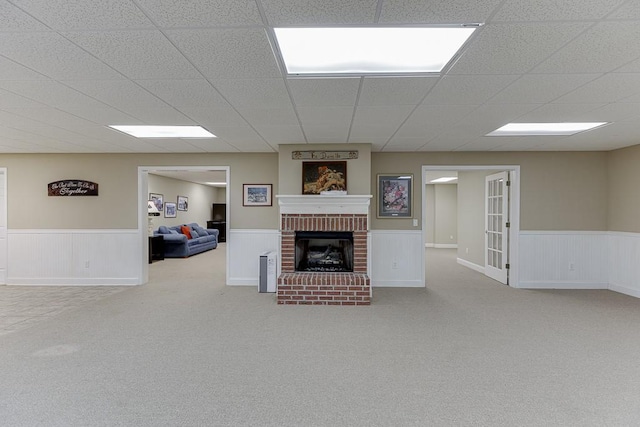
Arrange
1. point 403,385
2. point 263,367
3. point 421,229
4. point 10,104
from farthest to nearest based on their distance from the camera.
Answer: point 421,229, point 10,104, point 263,367, point 403,385

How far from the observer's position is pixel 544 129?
4359 millimetres

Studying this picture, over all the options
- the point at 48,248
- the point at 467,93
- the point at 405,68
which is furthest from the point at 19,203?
the point at 467,93

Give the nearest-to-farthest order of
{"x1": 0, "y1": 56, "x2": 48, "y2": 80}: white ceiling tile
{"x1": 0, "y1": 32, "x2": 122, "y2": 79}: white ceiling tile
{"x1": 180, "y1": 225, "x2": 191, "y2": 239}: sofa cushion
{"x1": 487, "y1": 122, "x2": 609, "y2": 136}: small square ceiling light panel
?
{"x1": 0, "y1": 32, "x2": 122, "y2": 79}: white ceiling tile < {"x1": 0, "y1": 56, "x2": 48, "y2": 80}: white ceiling tile < {"x1": 487, "y1": 122, "x2": 609, "y2": 136}: small square ceiling light panel < {"x1": 180, "y1": 225, "x2": 191, "y2": 239}: sofa cushion

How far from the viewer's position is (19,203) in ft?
19.6

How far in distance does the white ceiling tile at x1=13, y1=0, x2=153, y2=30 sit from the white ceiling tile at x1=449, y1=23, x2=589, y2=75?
6.42 ft

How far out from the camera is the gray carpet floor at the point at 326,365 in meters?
2.17

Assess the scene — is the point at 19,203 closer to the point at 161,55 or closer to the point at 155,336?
the point at 155,336

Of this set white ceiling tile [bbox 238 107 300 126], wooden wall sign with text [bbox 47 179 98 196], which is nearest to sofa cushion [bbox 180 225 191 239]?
wooden wall sign with text [bbox 47 179 98 196]

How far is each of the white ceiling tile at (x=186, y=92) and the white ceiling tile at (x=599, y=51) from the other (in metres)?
2.60

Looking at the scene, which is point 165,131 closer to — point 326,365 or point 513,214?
point 326,365

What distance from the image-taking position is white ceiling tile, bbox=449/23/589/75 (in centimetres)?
190

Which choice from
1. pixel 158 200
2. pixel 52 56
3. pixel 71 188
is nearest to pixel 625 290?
pixel 52 56

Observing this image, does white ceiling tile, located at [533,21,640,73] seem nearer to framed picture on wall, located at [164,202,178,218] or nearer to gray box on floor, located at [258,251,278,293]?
gray box on floor, located at [258,251,278,293]

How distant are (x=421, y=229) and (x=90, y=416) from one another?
16.4 feet
